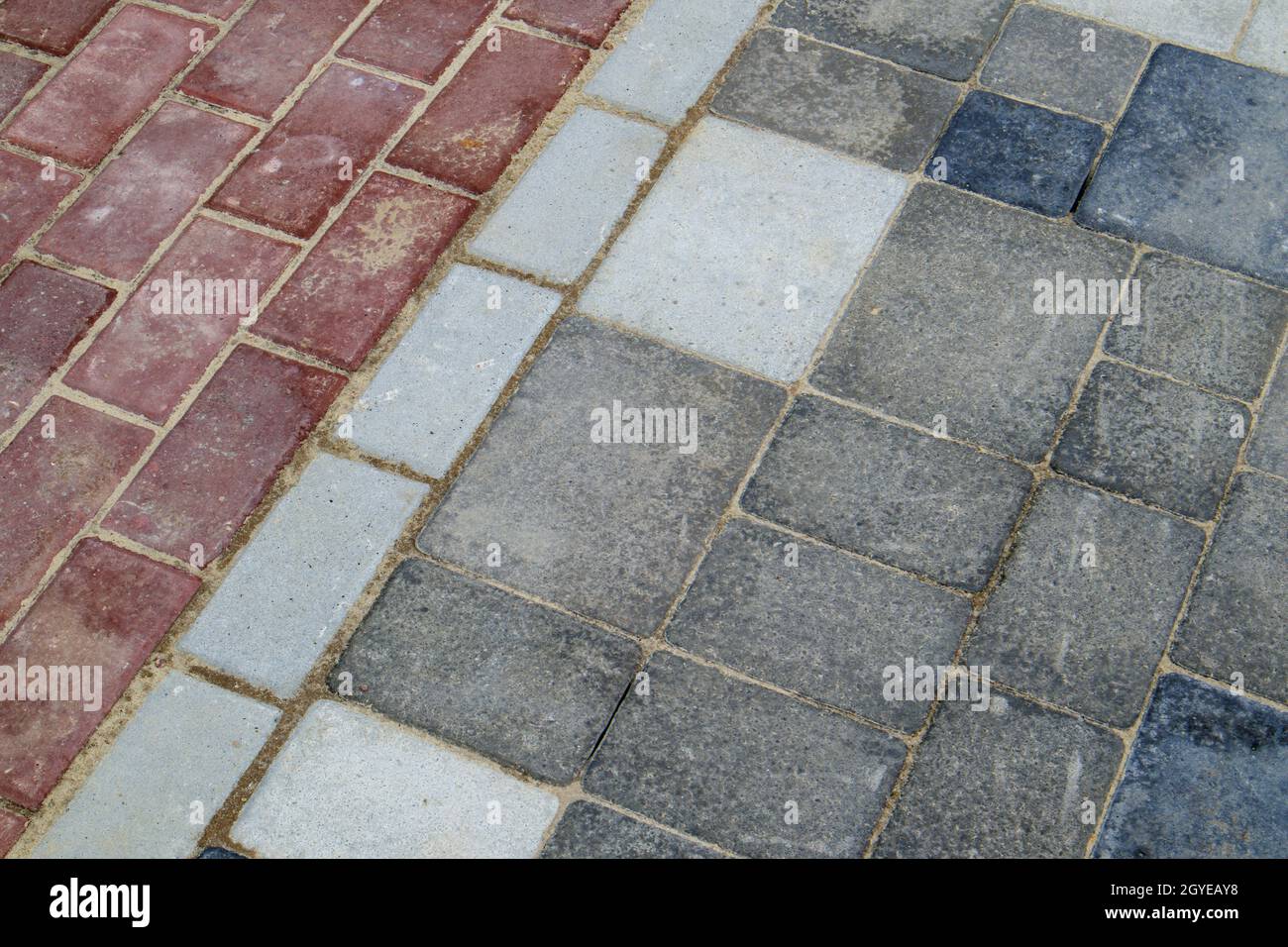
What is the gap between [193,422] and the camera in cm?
374

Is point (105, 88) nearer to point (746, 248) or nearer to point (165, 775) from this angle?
point (746, 248)

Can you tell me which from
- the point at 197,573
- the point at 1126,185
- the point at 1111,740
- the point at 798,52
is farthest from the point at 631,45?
the point at 1111,740

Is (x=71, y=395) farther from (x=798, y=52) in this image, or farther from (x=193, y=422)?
(x=798, y=52)

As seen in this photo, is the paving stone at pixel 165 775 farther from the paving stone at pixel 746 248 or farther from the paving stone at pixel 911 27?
the paving stone at pixel 911 27

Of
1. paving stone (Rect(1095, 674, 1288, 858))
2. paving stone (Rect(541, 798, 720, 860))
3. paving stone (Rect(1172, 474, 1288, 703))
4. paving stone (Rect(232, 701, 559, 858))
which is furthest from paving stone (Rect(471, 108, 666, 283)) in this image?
paving stone (Rect(1095, 674, 1288, 858))

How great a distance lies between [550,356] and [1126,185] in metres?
1.96

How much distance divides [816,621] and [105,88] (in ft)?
10.0

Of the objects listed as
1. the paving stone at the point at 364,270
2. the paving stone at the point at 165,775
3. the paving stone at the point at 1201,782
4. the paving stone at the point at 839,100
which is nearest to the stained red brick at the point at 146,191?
the paving stone at the point at 364,270

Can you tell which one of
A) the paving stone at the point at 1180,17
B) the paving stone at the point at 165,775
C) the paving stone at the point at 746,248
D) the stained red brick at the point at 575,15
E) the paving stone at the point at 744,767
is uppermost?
the paving stone at the point at 1180,17

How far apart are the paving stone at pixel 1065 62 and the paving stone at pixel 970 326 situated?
1.85 ft

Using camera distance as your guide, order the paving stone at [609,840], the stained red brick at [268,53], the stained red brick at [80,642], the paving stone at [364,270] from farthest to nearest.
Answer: the stained red brick at [268,53]
the paving stone at [364,270]
the stained red brick at [80,642]
the paving stone at [609,840]

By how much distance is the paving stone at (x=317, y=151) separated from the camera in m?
4.18

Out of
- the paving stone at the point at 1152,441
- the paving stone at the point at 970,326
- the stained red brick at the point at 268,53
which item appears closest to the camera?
the paving stone at the point at 1152,441

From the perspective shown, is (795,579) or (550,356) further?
(550,356)
